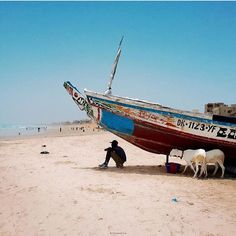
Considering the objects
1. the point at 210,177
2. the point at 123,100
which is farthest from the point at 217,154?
the point at 123,100

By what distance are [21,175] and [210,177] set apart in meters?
5.73

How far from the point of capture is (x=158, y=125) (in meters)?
10.6

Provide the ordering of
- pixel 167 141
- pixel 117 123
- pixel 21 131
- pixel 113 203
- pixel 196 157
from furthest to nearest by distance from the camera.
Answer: pixel 21 131, pixel 117 123, pixel 167 141, pixel 196 157, pixel 113 203

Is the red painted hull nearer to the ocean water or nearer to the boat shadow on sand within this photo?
the boat shadow on sand

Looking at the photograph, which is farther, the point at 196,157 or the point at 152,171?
the point at 152,171

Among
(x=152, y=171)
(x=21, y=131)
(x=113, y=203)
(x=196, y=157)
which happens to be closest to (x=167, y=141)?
(x=152, y=171)

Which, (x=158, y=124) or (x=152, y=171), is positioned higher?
(x=158, y=124)

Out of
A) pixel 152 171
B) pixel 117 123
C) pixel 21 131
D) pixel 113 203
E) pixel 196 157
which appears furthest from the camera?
pixel 21 131

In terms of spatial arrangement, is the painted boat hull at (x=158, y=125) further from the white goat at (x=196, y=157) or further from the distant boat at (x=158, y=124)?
the white goat at (x=196, y=157)

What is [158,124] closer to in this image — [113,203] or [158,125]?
[158,125]

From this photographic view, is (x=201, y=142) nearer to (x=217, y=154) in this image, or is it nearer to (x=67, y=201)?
(x=217, y=154)

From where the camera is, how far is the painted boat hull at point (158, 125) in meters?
10.3

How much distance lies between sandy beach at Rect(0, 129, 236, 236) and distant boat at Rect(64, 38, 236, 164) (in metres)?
1.52

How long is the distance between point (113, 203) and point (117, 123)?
5043 mm
